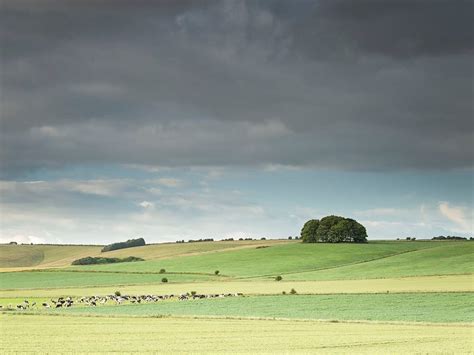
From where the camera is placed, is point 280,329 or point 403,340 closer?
point 403,340

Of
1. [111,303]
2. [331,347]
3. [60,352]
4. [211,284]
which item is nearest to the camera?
[60,352]

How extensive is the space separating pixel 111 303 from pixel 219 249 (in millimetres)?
80164

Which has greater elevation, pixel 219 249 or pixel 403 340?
pixel 219 249

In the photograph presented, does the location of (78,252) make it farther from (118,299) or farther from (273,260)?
(118,299)

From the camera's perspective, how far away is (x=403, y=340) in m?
35.5

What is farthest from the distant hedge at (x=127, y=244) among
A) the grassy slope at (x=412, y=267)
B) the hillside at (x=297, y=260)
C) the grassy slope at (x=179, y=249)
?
the grassy slope at (x=412, y=267)

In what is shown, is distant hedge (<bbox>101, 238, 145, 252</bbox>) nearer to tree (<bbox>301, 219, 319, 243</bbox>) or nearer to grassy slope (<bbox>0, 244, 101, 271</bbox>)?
grassy slope (<bbox>0, 244, 101, 271</bbox>)

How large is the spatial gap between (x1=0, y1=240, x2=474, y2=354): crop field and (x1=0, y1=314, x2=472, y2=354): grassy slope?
2.4 inches

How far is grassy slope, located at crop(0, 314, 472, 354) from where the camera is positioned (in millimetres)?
31438

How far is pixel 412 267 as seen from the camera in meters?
97.9

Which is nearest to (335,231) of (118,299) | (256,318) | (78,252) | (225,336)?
(78,252)

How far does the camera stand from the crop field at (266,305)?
113ft

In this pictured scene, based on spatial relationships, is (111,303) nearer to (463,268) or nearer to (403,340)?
(403,340)

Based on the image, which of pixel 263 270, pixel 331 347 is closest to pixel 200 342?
pixel 331 347
